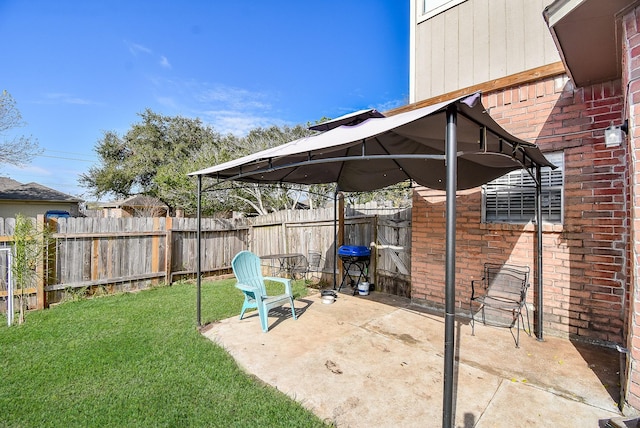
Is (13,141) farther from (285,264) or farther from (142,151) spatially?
(285,264)

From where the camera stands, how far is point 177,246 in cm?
723

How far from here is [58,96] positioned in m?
15.3

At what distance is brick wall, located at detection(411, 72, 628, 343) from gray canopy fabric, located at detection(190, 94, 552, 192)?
0.55 m

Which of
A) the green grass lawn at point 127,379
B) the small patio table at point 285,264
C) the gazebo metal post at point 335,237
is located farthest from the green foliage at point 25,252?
the gazebo metal post at point 335,237

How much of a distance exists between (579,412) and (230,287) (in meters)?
5.98

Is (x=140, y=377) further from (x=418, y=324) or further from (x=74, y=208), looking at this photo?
(x=74, y=208)

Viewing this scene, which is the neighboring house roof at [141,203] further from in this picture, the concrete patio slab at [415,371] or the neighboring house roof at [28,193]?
the concrete patio slab at [415,371]

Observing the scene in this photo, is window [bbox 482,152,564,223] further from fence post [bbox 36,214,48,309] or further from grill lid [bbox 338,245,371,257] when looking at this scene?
fence post [bbox 36,214,48,309]

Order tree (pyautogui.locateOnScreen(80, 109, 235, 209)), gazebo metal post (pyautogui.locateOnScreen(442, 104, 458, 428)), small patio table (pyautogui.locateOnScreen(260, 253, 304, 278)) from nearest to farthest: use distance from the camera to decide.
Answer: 1. gazebo metal post (pyautogui.locateOnScreen(442, 104, 458, 428))
2. small patio table (pyautogui.locateOnScreen(260, 253, 304, 278))
3. tree (pyautogui.locateOnScreen(80, 109, 235, 209))

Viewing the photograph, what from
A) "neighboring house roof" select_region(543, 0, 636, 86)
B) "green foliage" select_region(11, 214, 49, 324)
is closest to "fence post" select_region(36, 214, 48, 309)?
"green foliage" select_region(11, 214, 49, 324)

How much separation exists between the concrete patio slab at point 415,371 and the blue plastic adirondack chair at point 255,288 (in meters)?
0.27

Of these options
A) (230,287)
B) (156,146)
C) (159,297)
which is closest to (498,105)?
(230,287)

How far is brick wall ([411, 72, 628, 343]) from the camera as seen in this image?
341cm

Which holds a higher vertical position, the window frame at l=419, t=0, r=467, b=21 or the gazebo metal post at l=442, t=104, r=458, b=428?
the window frame at l=419, t=0, r=467, b=21
